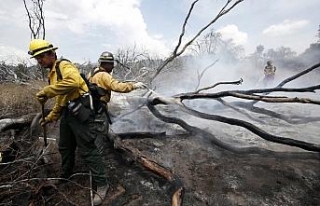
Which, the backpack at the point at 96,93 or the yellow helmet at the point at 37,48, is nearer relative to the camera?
the yellow helmet at the point at 37,48

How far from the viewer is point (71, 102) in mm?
2857

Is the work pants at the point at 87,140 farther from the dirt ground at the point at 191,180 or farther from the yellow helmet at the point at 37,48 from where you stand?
the yellow helmet at the point at 37,48

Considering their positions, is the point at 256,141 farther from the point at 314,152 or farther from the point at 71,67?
the point at 71,67

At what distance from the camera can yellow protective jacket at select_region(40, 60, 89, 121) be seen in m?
2.68

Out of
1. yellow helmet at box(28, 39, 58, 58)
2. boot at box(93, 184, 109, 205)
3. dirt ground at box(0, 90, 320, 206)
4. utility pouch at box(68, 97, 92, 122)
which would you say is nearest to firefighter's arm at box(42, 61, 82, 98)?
utility pouch at box(68, 97, 92, 122)

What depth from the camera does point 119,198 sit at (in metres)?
2.88

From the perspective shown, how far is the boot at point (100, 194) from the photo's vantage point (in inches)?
109

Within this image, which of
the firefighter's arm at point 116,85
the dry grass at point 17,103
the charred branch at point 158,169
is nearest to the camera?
the charred branch at point 158,169

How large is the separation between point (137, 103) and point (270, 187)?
3.34 m

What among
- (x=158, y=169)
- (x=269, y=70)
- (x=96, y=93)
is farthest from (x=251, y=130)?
(x=269, y=70)

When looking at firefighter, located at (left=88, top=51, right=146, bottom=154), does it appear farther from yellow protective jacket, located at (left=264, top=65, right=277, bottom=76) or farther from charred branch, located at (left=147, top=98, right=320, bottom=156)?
yellow protective jacket, located at (left=264, top=65, right=277, bottom=76)

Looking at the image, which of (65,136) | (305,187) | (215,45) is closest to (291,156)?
(305,187)

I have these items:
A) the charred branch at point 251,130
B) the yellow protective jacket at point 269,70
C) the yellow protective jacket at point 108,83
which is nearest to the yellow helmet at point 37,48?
the yellow protective jacket at point 108,83

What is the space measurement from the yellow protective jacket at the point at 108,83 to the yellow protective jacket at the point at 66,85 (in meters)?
0.31
